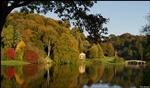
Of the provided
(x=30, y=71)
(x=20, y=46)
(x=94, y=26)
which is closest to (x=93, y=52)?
(x=20, y=46)

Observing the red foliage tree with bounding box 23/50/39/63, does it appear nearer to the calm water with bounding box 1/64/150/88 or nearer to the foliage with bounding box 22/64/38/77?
the foliage with bounding box 22/64/38/77

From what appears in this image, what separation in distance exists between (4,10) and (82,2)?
210 centimetres

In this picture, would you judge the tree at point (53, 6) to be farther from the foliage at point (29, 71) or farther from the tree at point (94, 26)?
the foliage at point (29, 71)

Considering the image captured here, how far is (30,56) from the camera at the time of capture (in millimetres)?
48250

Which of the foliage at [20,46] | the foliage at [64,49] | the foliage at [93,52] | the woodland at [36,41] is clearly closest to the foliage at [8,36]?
the woodland at [36,41]

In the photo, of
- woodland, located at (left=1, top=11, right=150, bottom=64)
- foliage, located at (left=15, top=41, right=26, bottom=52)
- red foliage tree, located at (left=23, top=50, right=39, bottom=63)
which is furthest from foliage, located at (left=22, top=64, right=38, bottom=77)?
foliage, located at (left=15, top=41, right=26, bottom=52)

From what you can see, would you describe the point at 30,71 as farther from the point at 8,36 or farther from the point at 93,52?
the point at 93,52

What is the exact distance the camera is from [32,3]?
7.29 m

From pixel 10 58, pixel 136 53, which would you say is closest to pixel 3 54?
pixel 10 58

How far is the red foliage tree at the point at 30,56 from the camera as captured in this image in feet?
158

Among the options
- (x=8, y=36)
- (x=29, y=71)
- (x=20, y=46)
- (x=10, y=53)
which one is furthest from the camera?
(x=8, y=36)

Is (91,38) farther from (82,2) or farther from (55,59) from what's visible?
(55,59)

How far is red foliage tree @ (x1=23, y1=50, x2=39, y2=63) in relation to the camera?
4816 cm

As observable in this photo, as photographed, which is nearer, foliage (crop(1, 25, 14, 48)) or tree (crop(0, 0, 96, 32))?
tree (crop(0, 0, 96, 32))
